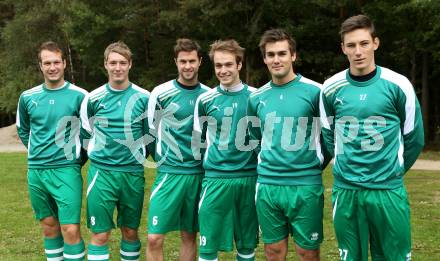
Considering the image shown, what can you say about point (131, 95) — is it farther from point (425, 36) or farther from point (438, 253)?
point (425, 36)

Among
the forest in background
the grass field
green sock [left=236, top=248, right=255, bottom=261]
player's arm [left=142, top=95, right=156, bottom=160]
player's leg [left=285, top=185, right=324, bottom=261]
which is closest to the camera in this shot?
player's leg [left=285, top=185, right=324, bottom=261]

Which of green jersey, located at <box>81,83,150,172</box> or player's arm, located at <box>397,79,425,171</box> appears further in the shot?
green jersey, located at <box>81,83,150,172</box>

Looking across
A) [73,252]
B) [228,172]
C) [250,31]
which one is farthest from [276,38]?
[250,31]

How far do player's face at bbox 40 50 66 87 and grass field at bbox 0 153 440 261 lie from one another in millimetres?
2171

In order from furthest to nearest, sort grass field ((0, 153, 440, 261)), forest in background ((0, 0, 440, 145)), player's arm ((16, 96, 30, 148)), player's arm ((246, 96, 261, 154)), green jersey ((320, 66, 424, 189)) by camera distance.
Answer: forest in background ((0, 0, 440, 145)) < grass field ((0, 153, 440, 261)) < player's arm ((16, 96, 30, 148)) < player's arm ((246, 96, 261, 154)) < green jersey ((320, 66, 424, 189))

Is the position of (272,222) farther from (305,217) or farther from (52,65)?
(52,65)

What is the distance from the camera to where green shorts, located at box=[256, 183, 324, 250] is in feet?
14.5

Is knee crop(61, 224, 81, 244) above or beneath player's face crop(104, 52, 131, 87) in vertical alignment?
beneath

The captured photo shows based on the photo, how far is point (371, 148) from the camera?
13.2 feet

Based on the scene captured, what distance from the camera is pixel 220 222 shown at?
4.89 metres

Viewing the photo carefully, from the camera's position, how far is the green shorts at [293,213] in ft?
14.5

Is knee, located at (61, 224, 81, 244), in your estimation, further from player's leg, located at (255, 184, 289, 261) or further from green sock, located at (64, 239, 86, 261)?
player's leg, located at (255, 184, 289, 261)

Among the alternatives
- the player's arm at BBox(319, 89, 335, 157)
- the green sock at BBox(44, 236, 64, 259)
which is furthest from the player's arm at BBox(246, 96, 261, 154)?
the green sock at BBox(44, 236, 64, 259)

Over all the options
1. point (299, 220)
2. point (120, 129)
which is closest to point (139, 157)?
point (120, 129)
